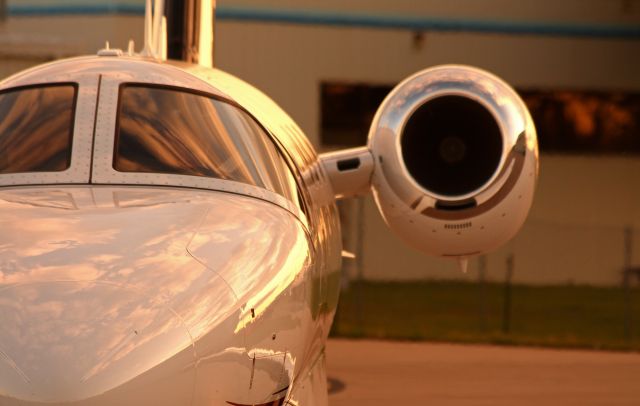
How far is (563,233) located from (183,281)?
811 inches

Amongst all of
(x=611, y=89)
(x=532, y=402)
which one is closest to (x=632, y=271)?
(x=611, y=89)

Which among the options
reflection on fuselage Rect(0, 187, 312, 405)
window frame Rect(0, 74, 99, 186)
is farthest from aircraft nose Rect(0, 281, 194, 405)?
window frame Rect(0, 74, 99, 186)

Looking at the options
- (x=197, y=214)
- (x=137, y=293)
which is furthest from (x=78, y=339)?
(x=197, y=214)

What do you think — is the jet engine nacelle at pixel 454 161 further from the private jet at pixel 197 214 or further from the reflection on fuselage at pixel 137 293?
the reflection on fuselage at pixel 137 293

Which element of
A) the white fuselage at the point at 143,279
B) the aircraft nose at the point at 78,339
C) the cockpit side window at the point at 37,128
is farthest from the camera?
the cockpit side window at the point at 37,128

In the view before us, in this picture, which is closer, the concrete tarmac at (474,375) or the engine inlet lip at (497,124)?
the engine inlet lip at (497,124)

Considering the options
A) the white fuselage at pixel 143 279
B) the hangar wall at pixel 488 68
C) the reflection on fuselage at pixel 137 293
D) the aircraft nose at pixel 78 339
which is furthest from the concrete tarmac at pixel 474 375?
the hangar wall at pixel 488 68

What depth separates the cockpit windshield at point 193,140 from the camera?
630 cm

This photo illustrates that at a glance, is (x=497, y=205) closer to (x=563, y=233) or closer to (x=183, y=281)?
(x=183, y=281)

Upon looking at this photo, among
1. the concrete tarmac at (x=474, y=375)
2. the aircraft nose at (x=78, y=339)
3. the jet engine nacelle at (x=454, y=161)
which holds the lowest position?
the concrete tarmac at (x=474, y=375)

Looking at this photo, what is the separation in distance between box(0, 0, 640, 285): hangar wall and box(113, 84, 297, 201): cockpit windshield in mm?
17057

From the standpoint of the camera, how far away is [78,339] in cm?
465

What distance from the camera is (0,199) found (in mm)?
5848

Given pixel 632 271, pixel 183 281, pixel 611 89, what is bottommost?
pixel 632 271
